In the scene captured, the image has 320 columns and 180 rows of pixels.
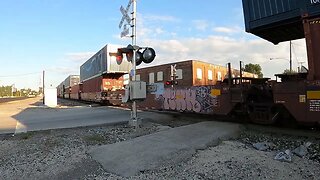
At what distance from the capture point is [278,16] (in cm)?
988

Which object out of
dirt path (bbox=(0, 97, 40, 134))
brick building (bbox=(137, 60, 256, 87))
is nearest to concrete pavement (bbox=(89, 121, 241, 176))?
dirt path (bbox=(0, 97, 40, 134))

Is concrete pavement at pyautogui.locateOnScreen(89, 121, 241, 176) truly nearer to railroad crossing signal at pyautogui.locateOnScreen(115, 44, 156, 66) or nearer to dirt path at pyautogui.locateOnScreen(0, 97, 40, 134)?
railroad crossing signal at pyautogui.locateOnScreen(115, 44, 156, 66)

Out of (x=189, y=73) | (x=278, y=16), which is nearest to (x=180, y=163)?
(x=278, y=16)

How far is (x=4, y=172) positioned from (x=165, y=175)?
313 centimetres

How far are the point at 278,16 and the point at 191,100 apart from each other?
18.7 ft

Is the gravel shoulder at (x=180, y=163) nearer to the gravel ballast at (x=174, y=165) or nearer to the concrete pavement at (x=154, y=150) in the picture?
the gravel ballast at (x=174, y=165)

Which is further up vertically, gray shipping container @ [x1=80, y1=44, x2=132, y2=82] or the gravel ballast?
gray shipping container @ [x1=80, y1=44, x2=132, y2=82]

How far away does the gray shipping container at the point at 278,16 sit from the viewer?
9109 millimetres

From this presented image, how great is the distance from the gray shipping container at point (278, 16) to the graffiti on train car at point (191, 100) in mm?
3236

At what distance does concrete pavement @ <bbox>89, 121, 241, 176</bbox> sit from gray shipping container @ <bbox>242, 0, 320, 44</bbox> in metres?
3.83

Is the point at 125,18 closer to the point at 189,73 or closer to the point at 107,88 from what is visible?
the point at 107,88

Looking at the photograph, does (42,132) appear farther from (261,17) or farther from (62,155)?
(261,17)

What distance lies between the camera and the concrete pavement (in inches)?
245

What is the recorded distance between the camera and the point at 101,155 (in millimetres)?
6910
